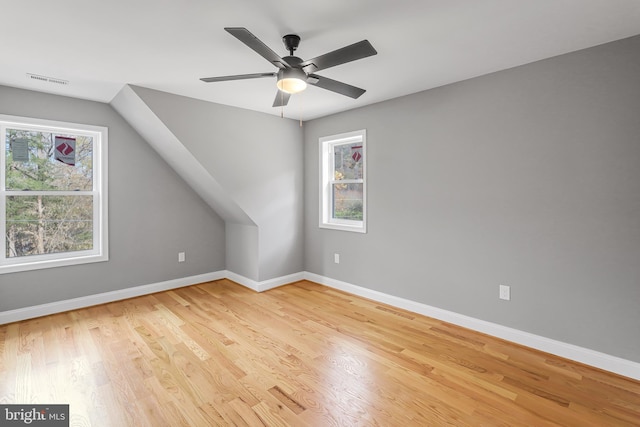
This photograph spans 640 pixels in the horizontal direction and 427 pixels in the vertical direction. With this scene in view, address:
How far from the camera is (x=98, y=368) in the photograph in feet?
7.61

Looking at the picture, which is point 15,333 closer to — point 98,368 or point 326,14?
point 98,368

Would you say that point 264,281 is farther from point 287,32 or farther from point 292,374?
point 287,32

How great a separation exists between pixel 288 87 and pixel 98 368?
250cm

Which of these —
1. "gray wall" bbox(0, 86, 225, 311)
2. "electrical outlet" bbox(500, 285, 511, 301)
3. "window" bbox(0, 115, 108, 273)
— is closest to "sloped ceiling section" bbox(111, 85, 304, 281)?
"gray wall" bbox(0, 86, 225, 311)

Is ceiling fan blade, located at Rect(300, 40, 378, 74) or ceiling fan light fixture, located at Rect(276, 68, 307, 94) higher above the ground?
ceiling fan blade, located at Rect(300, 40, 378, 74)

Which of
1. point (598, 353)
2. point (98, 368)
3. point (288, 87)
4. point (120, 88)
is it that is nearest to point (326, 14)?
point (288, 87)

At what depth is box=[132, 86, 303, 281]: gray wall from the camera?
11.4ft

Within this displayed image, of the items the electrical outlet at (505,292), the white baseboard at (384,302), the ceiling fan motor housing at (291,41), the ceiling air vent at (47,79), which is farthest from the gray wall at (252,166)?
the electrical outlet at (505,292)

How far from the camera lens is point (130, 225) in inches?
153

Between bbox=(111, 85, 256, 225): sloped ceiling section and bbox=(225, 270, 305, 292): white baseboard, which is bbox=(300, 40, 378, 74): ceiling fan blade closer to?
bbox=(111, 85, 256, 225): sloped ceiling section

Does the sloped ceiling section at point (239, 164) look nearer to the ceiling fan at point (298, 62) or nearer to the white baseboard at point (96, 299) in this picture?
the white baseboard at point (96, 299)

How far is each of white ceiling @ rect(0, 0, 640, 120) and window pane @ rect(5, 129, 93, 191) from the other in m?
0.59

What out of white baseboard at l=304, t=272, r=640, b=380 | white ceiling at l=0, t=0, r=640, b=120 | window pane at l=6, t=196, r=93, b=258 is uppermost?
white ceiling at l=0, t=0, r=640, b=120

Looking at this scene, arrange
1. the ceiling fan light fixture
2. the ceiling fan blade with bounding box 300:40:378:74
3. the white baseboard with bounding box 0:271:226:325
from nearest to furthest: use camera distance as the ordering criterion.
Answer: the ceiling fan blade with bounding box 300:40:378:74 → the ceiling fan light fixture → the white baseboard with bounding box 0:271:226:325
